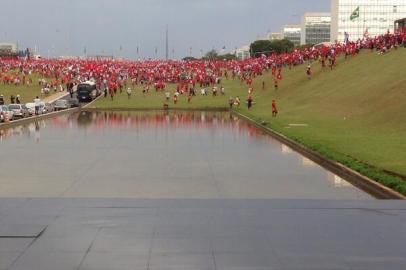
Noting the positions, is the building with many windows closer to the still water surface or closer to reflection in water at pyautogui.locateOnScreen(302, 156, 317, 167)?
the still water surface

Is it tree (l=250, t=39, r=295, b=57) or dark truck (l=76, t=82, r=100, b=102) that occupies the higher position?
tree (l=250, t=39, r=295, b=57)

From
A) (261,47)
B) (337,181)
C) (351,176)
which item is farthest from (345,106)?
(261,47)

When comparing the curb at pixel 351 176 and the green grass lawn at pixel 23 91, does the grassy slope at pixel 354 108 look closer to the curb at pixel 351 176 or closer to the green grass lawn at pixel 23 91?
the curb at pixel 351 176

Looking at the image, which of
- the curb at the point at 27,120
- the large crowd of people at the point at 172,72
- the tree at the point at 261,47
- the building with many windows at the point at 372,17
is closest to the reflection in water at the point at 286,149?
the curb at the point at 27,120

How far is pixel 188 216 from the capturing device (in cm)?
984

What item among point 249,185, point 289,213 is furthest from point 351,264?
point 249,185

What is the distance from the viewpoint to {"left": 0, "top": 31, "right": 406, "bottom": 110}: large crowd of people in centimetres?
6456

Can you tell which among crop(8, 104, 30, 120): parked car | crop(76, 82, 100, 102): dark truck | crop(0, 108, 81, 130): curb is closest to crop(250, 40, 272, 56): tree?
crop(76, 82, 100, 102): dark truck

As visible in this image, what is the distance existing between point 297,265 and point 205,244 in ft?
4.51

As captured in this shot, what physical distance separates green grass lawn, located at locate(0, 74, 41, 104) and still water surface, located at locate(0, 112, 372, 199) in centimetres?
3793

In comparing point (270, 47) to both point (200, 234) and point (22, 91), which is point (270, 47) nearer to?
point (22, 91)

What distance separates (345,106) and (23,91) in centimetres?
4128

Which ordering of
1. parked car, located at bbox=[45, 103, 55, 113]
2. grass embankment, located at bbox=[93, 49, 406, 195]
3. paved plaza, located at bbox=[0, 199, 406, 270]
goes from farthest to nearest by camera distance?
parked car, located at bbox=[45, 103, 55, 113], grass embankment, located at bbox=[93, 49, 406, 195], paved plaza, located at bbox=[0, 199, 406, 270]

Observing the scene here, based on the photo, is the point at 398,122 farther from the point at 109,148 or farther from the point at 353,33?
the point at 353,33
